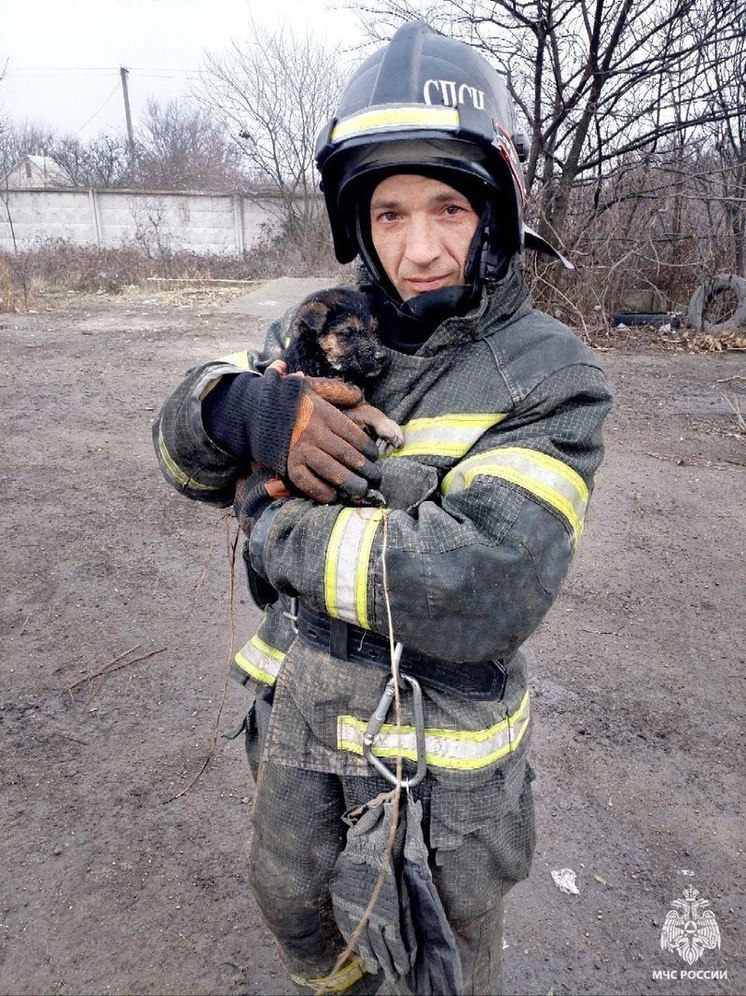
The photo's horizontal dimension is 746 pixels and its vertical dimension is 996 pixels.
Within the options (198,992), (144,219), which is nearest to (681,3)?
(198,992)

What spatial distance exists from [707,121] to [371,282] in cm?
921

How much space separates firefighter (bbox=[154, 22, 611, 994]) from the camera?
4.06 ft

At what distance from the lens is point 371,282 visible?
1.60m

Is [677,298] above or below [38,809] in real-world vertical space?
above

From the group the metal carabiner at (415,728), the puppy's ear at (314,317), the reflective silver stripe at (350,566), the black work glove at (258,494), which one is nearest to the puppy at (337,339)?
the puppy's ear at (314,317)

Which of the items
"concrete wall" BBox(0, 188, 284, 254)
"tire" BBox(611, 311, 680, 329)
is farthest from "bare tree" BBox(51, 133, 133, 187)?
"tire" BBox(611, 311, 680, 329)

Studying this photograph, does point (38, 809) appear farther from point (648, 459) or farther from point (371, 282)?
point (648, 459)

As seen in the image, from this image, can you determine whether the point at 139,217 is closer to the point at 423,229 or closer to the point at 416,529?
the point at 423,229

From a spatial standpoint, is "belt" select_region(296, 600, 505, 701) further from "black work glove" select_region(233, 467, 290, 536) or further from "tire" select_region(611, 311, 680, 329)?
"tire" select_region(611, 311, 680, 329)

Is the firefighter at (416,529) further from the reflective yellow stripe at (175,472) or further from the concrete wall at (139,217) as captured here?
the concrete wall at (139,217)

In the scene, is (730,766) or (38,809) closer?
(38,809)

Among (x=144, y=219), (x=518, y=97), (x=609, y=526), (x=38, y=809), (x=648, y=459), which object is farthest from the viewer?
(x=144, y=219)

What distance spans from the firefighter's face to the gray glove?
1.07 m

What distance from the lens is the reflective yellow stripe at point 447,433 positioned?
135cm
